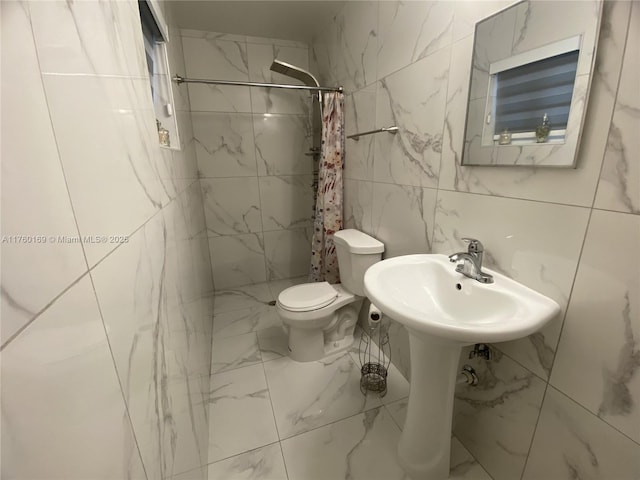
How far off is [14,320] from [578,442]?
1.34m

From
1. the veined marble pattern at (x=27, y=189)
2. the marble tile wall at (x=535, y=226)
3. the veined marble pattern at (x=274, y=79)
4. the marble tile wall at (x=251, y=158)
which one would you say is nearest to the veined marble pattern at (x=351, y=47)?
the marble tile wall at (x=535, y=226)

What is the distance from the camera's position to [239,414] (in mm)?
1511

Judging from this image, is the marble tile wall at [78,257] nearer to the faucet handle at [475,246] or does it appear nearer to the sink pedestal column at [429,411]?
the sink pedestal column at [429,411]

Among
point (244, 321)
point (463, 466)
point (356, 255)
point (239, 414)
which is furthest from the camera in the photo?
point (244, 321)

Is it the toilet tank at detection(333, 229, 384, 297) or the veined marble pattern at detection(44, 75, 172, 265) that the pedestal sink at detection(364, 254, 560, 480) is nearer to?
the toilet tank at detection(333, 229, 384, 297)

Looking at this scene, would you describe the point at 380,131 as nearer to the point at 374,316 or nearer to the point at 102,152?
the point at 374,316

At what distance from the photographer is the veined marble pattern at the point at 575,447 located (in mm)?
768

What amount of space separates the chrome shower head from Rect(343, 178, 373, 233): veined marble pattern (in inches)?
31.6

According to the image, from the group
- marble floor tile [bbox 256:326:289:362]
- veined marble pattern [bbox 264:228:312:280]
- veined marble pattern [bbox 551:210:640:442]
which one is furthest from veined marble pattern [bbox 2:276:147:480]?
veined marble pattern [bbox 264:228:312:280]

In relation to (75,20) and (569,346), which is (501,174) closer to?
(569,346)

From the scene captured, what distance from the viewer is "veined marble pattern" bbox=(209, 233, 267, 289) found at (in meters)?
2.79

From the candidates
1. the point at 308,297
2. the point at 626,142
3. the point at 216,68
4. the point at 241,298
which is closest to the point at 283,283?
the point at 241,298

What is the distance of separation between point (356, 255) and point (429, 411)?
89cm

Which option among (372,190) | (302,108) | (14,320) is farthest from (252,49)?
(14,320)
